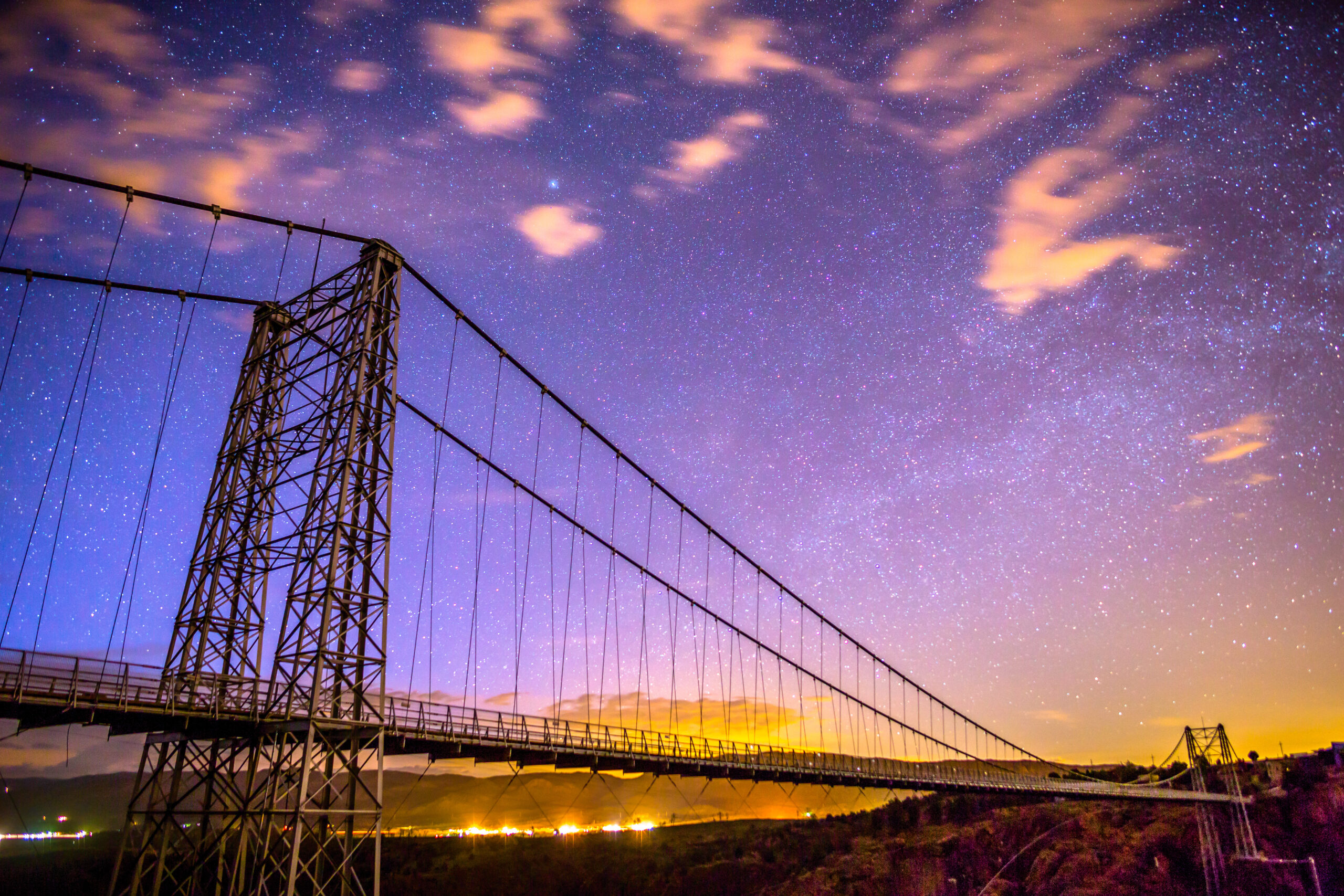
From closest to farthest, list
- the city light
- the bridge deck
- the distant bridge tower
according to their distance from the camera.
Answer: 1. the bridge deck
2. the distant bridge tower
3. the city light

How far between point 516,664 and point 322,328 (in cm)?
1455

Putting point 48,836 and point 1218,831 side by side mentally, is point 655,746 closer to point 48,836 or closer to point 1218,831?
point 1218,831

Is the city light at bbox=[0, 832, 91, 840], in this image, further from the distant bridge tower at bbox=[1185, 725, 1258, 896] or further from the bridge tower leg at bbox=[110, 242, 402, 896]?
the distant bridge tower at bbox=[1185, 725, 1258, 896]

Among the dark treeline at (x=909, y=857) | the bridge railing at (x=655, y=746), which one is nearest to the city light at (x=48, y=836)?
the dark treeline at (x=909, y=857)

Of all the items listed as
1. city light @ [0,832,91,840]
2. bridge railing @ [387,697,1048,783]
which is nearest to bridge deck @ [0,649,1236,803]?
bridge railing @ [387,697,1048,783]

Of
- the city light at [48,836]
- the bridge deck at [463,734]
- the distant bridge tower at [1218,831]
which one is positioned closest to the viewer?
the bridge deck at [463,734]

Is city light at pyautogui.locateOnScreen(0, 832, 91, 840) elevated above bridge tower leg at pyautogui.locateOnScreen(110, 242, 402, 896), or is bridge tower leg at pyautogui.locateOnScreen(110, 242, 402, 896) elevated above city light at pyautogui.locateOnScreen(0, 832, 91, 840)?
bridge tower leg at pyautogui.locateOnScreen(110, 242, 402, 896)

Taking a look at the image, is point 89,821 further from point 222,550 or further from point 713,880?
point 222,550

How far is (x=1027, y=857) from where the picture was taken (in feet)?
210

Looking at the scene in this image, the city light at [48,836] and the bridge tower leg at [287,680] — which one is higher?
the bridge tower leg at [287,680]

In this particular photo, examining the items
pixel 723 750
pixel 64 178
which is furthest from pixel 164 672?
pixel 723 750

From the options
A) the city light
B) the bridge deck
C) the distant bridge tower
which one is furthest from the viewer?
the city light

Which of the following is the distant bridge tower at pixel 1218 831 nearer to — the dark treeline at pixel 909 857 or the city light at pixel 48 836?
the dark treeline at pixel 909 857

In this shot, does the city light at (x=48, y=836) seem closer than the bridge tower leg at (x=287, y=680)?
No
